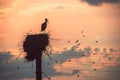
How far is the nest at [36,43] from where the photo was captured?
59031 millimetres

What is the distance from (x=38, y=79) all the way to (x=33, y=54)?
2300 millimetres

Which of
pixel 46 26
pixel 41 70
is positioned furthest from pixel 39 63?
pixel 46 26

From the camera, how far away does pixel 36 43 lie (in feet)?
194

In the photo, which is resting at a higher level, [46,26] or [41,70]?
[46,26]

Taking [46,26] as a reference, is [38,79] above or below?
below

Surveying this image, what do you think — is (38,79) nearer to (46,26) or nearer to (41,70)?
(41,70)

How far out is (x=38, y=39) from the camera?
59.2 meters

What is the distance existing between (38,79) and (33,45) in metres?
2.97

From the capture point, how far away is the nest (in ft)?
194

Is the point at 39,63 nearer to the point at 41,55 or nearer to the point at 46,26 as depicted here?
the point at 41,55

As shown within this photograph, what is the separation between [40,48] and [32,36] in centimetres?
122

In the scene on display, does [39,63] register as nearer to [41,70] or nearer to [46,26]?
[41,70]

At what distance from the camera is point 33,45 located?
59375 millimetres

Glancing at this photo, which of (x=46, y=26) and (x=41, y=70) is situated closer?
(x=41, y=70)
